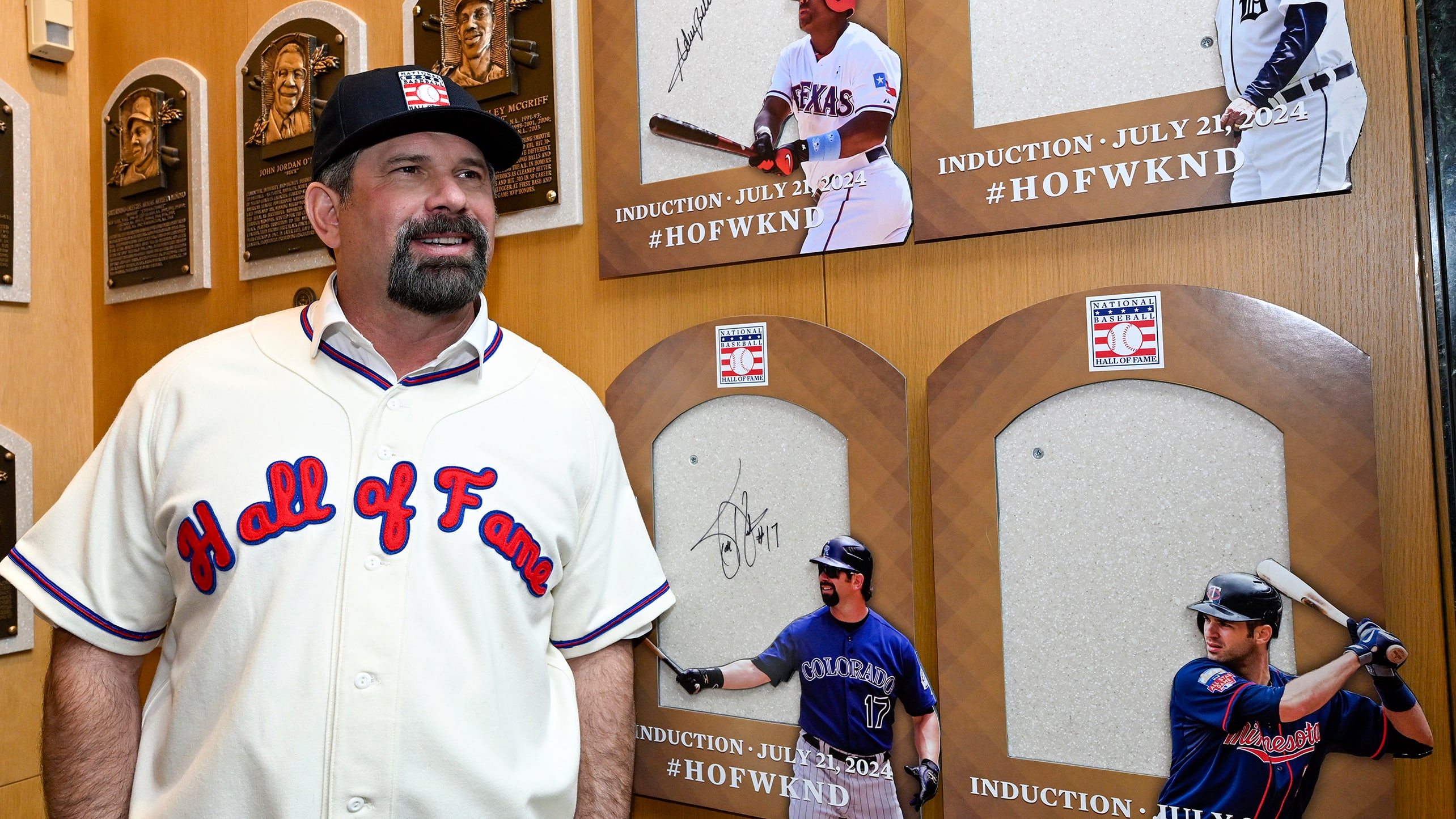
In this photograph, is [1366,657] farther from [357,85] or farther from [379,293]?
[357,85]

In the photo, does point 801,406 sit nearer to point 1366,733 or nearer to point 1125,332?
point 1125,332

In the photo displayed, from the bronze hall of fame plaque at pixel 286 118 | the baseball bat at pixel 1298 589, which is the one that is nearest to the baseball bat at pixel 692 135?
the bronze hall of fame plaque at pixel 286 118

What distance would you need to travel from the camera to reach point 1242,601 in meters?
0.98

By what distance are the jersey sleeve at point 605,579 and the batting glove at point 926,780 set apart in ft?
1.35

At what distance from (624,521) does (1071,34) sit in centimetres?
87

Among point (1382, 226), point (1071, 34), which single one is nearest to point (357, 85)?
point (1071, 34)

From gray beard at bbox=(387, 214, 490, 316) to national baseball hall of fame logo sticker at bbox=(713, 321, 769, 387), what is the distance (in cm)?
36

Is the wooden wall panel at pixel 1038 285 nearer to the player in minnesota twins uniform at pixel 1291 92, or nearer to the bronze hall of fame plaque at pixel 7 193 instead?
the player in minnesota twins uniform at pixel 1291 92

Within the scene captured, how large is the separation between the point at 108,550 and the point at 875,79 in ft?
3.92

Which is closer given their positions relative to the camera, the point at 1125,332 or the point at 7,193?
Result: the point at 1125,332

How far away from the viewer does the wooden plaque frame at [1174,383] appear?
931 millimetres

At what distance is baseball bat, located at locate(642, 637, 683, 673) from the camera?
1344 mm

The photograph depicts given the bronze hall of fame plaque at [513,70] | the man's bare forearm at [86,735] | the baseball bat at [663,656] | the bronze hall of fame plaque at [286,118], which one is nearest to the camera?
the man's bare forearm at [86,735]

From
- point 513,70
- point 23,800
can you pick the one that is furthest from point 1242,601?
point 23,800
